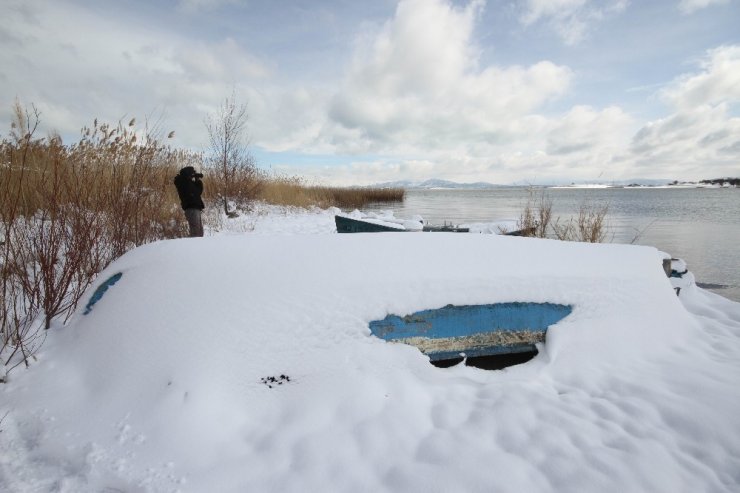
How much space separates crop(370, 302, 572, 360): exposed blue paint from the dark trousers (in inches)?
172

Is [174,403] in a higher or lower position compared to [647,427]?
higher

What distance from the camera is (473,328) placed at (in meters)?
2.07

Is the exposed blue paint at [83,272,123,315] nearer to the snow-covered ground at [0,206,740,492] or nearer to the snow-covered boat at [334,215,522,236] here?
the snow-covered ground at [0,206,740,492]

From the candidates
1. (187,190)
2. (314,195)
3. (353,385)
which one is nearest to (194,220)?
(187,190)

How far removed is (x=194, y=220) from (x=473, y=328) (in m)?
4.65

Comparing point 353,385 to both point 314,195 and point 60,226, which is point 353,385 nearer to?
point 60,226

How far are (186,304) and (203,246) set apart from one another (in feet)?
1.47

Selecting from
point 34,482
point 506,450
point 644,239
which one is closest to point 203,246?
point 34,482

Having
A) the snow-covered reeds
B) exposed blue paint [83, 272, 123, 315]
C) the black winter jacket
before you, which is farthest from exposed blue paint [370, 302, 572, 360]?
the snow-covered reeds

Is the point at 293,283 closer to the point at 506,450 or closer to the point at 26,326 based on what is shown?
the point at 506,450

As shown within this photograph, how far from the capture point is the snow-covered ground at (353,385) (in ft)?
4.44

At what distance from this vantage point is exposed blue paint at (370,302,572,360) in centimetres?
194

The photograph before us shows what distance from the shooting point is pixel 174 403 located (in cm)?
153

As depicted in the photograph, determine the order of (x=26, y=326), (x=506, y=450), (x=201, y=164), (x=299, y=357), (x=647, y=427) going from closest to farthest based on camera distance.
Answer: (x=506, y=450), (x=647, y=427), (x=299, y=357), (x=26, y=326), (x=201, y=164)
